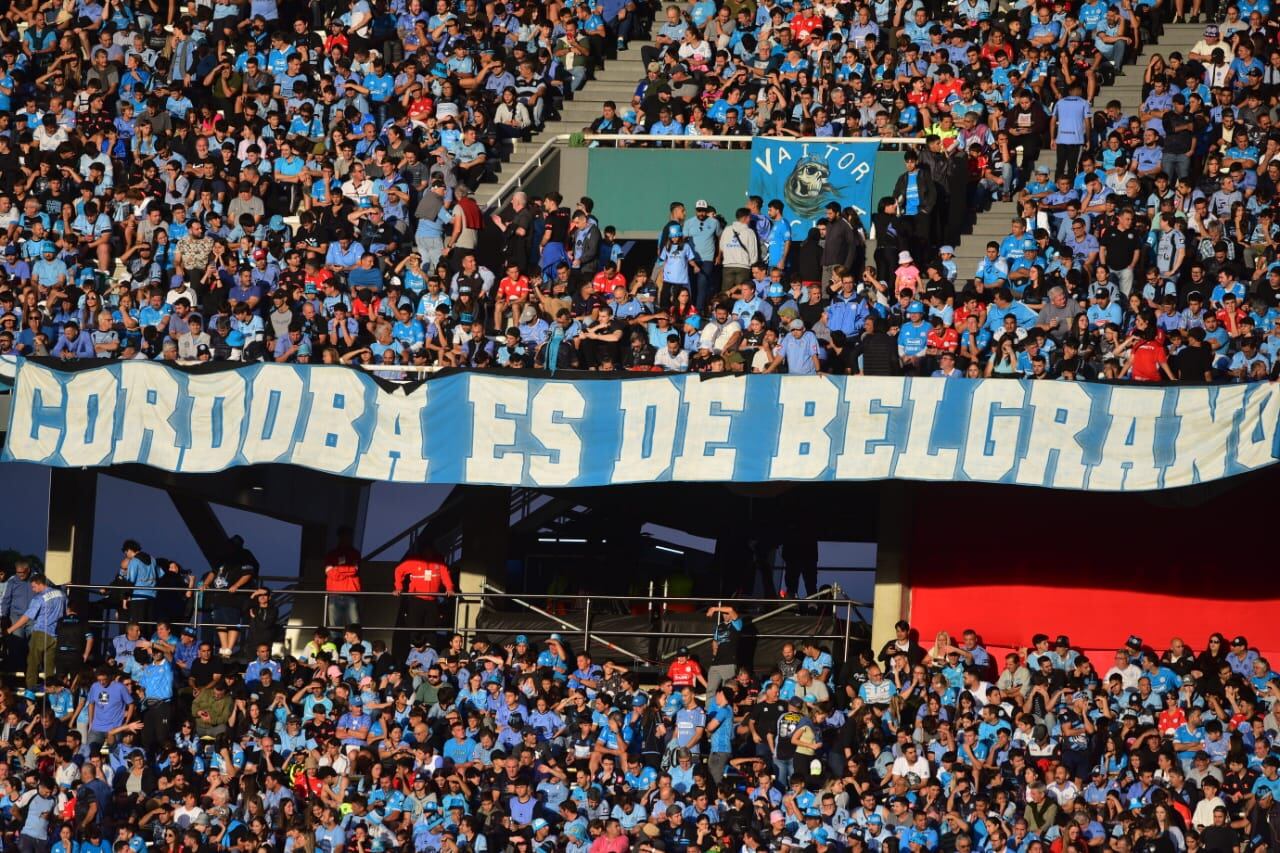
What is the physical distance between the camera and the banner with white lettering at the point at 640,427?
74.1ft

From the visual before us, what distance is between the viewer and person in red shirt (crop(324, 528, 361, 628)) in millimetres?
25609

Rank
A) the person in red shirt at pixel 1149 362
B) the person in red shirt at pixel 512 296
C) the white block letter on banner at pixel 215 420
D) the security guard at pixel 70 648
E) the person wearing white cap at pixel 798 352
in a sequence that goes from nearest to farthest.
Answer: the person in red shirt at pixel 1149 362, the person wearing white cap at pixel 798 352, the white block letter on banner at pixel 215 420, the security guard at pixel 70 648, the person in red shirt at pixel 512 296

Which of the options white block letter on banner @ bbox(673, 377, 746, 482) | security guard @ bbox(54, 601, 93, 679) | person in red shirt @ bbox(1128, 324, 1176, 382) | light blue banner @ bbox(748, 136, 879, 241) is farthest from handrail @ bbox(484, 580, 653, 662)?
person in red shirt @ bbox(1128, 324, 1176, 382)

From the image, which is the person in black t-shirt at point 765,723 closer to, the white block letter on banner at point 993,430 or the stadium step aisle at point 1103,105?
the white block letter on banner at point 993,430

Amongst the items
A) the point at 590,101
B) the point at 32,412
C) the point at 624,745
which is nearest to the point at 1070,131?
the point at 590,101

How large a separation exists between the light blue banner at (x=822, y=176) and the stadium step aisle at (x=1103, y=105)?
134 centimetres

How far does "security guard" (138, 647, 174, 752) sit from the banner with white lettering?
6.47 feet

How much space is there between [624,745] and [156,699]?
4914 millimetres

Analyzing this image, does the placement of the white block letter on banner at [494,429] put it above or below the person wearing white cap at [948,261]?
below

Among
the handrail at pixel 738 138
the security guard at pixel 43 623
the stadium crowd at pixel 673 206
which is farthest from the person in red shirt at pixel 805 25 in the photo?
the security guard at pixel 43 623

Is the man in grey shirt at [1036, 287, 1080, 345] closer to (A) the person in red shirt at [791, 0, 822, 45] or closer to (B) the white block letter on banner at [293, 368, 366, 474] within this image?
(A) the person in red shirt at [791, 0, 822, 45]

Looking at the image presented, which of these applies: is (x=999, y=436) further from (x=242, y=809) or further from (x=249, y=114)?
(x=249, y=114)

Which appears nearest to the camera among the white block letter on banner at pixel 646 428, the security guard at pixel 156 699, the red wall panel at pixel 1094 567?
the white block letter on banner at pixel 646 428

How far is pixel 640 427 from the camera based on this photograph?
77.0 feet
